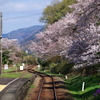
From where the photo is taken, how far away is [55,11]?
66.8 m

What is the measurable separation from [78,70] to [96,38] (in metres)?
24.1

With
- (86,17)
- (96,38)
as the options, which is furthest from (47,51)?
(96,38)

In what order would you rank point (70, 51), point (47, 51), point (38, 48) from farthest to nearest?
point (38, 48), point (47, 51), point (70, 51)

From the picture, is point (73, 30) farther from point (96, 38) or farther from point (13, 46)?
point (13, 46)

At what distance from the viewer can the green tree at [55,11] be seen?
6412 cm

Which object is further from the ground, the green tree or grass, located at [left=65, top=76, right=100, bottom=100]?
the green tree

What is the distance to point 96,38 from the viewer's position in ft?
61.1

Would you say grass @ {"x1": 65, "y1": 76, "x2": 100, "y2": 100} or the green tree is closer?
grass @ {"x1": 65, "y1": 76, "x2": 100, "y2": 100}

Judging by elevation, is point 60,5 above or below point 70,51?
above

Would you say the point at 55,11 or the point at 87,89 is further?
the point at 55,11

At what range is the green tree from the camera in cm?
6412

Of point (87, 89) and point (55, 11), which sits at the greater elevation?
point (55, 11)

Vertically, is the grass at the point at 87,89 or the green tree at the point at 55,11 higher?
the green tree at the point at 55,11

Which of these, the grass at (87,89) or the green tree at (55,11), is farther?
the green tree at (55,11)
